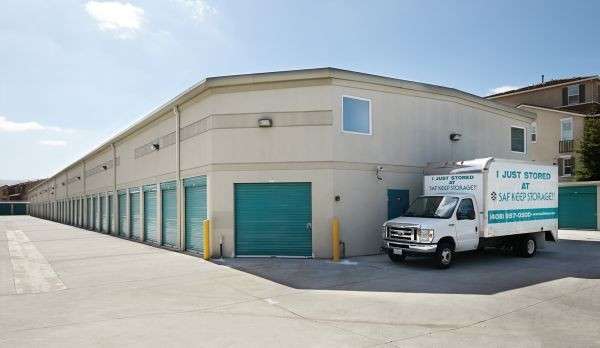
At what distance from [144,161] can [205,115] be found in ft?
27.9

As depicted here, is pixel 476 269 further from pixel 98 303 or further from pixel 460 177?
pixel 98 303

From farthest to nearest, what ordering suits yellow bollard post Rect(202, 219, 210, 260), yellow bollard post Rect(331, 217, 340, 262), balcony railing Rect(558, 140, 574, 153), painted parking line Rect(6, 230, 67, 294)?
balcony railing Rect(558, 140, 574, 153) → yellow bollard post Rect(202, 219, 210, 260) → yellow bollard post Rect(331, 217, 340, 262) → painted parking line Rect(6, 230, 67, 294)

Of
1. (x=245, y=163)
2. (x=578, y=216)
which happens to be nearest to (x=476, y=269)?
(x=245, y=163)

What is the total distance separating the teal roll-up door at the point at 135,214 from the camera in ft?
80.8

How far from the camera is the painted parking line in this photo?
1116 cm

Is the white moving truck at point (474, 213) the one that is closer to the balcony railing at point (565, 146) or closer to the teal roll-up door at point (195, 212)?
the teal roll-up door at point (195, 212)

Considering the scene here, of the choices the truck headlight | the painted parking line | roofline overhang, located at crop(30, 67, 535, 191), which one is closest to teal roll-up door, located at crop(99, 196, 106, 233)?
the painted parking line

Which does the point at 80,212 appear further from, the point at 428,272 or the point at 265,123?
the point at 428,272

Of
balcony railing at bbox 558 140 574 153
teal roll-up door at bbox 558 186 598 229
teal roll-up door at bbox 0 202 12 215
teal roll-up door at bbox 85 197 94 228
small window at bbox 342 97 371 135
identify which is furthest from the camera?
teal roll-up door at bbox 0 202 12 215

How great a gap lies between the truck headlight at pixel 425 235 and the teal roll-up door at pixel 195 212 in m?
8.02

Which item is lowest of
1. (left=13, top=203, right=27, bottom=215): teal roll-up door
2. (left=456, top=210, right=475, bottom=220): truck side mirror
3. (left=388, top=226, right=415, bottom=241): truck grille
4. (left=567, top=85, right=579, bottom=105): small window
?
(left=13, top=203, right=27, bottom=215): teal roll-up door

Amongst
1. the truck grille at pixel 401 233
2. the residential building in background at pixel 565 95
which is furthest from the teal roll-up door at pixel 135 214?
the residential building in background at pixel 565 95

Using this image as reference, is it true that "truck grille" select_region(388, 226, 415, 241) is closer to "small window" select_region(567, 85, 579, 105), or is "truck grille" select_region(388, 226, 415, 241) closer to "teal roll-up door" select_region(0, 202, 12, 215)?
"small window" select_region(567, 85, 579, 105)

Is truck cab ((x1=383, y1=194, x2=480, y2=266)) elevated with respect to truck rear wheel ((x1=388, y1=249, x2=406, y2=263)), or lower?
elevated
